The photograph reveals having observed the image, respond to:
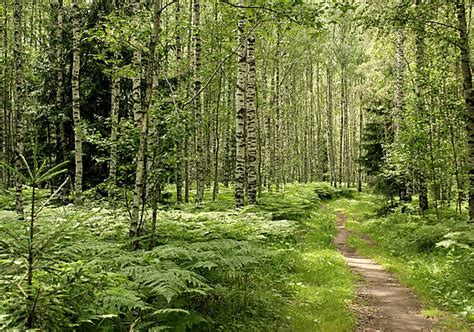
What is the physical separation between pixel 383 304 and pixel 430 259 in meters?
3.19

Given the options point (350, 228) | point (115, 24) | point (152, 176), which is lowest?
point (350, 228)

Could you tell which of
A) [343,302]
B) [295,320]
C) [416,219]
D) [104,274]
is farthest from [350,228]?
[104,274]

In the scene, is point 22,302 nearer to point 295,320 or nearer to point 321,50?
point 295,320

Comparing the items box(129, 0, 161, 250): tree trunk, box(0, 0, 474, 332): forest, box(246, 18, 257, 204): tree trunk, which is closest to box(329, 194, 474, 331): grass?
box(0, 0, 474, 332): forest

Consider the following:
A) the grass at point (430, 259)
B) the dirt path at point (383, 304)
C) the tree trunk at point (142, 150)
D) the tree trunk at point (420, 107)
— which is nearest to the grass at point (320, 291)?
the dirt path at point (383, 304)

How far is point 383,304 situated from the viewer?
7.85 metres

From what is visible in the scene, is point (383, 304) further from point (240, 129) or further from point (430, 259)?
point (240, 129)

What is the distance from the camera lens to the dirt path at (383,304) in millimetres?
6766

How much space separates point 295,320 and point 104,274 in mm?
3682

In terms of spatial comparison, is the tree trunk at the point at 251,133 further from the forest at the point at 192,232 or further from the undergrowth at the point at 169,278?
the undergrowth at the point at 169,278

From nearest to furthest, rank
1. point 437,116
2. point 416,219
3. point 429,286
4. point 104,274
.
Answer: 1. point 104,274
2. point 429,286
3. point 437,116
4. point 416,219

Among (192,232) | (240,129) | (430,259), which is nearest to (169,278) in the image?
(192,232)

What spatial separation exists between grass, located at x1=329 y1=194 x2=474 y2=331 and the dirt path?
0.23 metres

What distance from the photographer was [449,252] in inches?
→ 376
